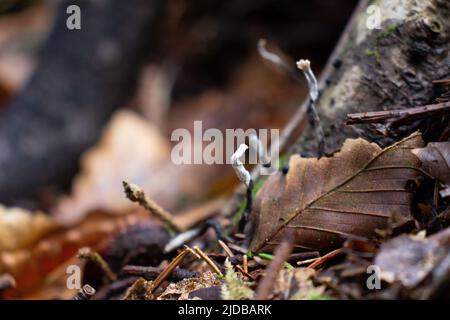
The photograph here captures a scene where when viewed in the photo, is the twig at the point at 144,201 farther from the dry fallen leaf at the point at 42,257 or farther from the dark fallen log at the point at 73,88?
the dark fallen log at the point at 73,88

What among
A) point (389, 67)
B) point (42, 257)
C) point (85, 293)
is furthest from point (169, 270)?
point (42, 257)

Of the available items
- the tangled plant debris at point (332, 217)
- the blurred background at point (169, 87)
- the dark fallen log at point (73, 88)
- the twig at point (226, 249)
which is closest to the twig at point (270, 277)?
the tangled plant debris at point (332, 217)

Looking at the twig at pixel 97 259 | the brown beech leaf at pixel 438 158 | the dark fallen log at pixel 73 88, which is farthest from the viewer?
the dark fallen log at pixel 73 88

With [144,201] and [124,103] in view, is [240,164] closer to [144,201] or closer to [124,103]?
[144,201]

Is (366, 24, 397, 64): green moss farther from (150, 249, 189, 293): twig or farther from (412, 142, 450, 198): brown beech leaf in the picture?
(150, 249, 189, 293): twig

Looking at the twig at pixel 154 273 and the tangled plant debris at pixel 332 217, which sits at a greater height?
the tangled plant debris at pixel 332 217

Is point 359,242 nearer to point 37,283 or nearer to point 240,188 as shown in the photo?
point 240,188

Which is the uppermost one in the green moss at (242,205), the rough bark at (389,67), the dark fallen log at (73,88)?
the dark fallen log at (73,88)

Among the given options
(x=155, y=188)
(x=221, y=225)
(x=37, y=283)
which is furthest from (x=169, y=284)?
(x=155, y=188)
